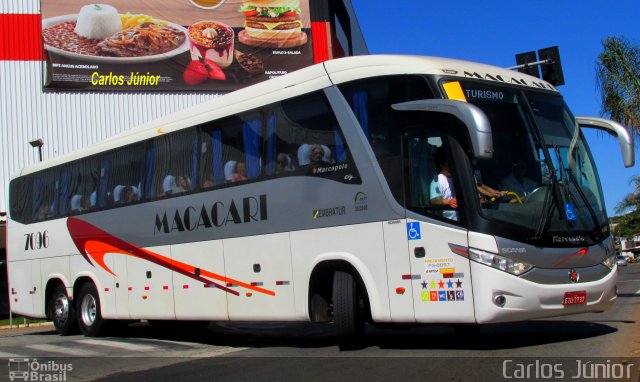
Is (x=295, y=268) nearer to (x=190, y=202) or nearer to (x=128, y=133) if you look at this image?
(x=190, y=202)

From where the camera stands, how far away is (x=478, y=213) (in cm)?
733

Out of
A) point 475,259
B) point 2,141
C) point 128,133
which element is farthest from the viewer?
point 2,141

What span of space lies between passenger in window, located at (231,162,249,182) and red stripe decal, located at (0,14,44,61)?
21.0 meters

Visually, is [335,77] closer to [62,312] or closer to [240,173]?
[240,173]

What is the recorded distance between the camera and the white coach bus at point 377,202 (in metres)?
7.39

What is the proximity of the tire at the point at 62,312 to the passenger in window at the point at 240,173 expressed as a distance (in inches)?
246

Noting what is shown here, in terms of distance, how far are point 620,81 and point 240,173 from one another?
12815mm

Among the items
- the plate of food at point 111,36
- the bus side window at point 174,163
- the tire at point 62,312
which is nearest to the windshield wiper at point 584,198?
the bus side window at point 174,163

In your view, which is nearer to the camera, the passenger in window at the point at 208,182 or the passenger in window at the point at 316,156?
the passenger in window at the point at 316,156

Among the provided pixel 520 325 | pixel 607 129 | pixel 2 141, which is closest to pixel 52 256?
pixel 520 325

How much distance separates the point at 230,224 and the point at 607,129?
5817mm

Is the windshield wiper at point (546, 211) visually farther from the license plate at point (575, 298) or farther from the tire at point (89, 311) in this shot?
the tire at point (89, 311)

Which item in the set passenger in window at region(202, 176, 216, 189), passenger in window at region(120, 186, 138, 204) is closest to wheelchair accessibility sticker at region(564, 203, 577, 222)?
passenger in window at region(202, 176, 216, 189)

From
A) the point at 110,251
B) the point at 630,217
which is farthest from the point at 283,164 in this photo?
the point at 630,217
